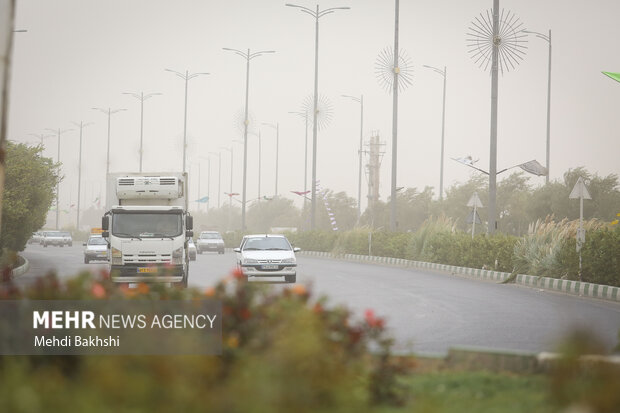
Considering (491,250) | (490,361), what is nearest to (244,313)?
(490,361)

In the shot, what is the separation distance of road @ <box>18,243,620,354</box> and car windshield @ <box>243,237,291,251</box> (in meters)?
1.11

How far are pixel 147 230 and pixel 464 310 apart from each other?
395 inches

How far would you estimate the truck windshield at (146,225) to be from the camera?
26891 millimetres

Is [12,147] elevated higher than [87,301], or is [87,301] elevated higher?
[12,147]

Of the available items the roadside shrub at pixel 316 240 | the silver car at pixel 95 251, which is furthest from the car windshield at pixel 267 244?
the roadside shrub at pixel 316 240

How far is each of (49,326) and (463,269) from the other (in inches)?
1257

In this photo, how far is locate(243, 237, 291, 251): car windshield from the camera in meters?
30.7

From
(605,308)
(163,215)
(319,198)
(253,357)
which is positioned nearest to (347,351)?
(253,357)

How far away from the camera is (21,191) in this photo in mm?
37875

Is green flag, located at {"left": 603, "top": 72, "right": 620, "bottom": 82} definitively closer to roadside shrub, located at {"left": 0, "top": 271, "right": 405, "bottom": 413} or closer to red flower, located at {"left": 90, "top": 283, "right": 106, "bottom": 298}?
roadside shrub, located at {"left": 0, "top": 271, "right": 405, "bottom": 413}

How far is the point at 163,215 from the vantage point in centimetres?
2712

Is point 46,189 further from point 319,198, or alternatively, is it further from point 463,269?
point 319,198

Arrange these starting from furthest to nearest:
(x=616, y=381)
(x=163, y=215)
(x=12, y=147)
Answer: (x=12, y=147) → (x=163, y=215) → (x=616, y=381)

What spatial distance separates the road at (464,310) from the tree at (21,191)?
3.37 m
